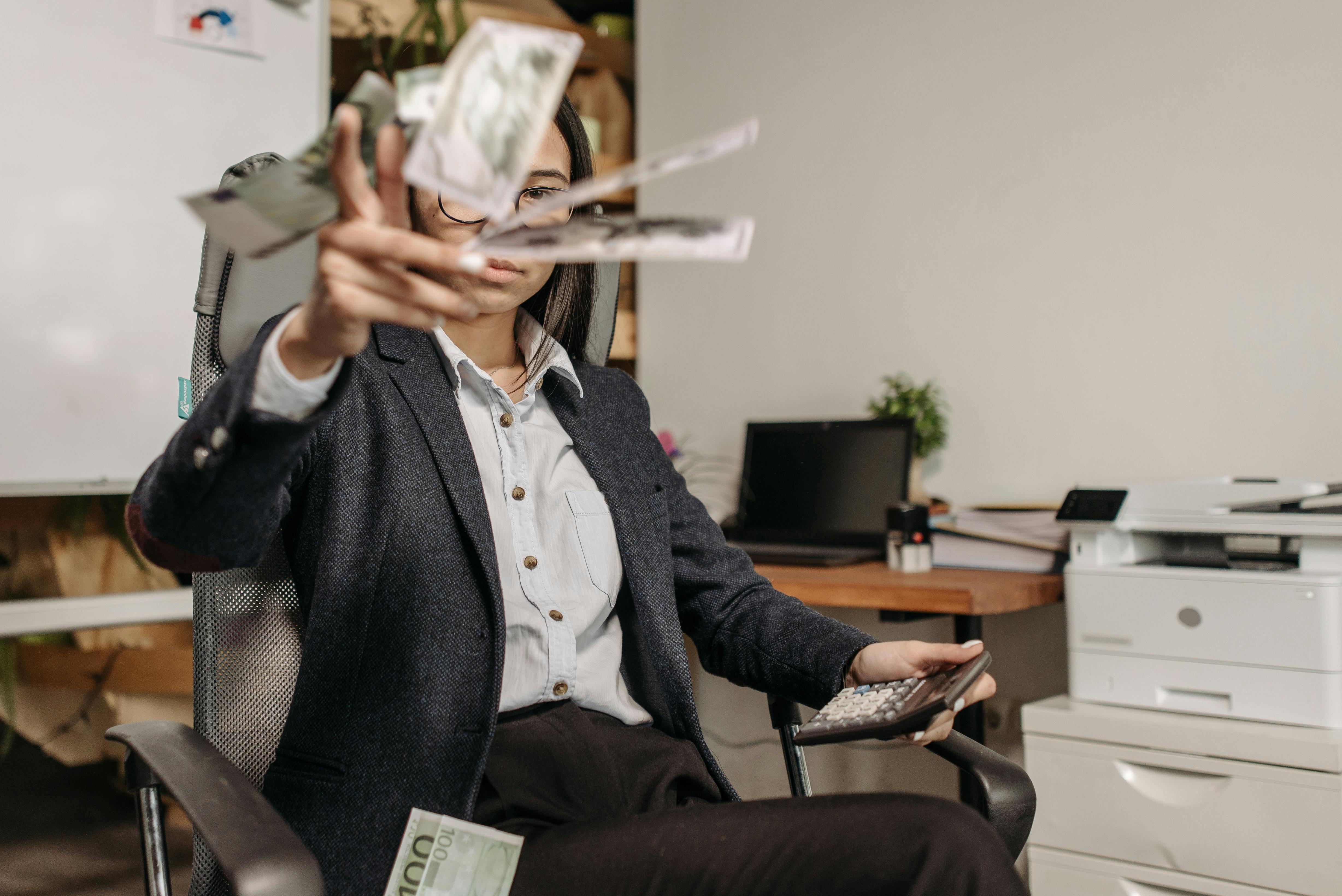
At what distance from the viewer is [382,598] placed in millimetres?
863

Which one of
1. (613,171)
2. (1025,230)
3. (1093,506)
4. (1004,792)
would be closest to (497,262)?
(1004,792)

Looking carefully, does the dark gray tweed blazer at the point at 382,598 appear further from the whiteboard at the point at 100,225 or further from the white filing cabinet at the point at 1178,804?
the whiteboard at the point at 100,225

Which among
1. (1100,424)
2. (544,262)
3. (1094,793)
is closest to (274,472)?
(544,262)

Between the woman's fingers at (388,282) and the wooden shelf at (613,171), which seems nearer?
the woman's fingers at (388,282)

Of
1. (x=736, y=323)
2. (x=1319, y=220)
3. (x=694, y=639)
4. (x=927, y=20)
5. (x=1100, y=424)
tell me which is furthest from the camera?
(x=736, y=323)

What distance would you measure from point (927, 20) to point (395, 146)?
1.93m

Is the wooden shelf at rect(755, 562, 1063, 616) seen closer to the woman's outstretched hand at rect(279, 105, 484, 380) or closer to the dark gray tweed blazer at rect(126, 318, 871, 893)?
the dark gray tweed blazer at rect(126, 318, 871, 893)

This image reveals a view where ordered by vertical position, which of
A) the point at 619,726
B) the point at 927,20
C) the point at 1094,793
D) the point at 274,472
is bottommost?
the point at 1094,793

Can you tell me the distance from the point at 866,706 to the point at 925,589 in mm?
786

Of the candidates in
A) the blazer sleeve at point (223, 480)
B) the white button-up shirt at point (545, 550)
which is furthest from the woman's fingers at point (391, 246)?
the white button-up shirt at point (545, 550)

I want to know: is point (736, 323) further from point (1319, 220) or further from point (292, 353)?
point (292, 353)

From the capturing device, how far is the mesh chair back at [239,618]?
0.89 m

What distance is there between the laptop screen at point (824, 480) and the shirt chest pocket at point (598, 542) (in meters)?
1.03

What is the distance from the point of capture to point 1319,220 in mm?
1686
